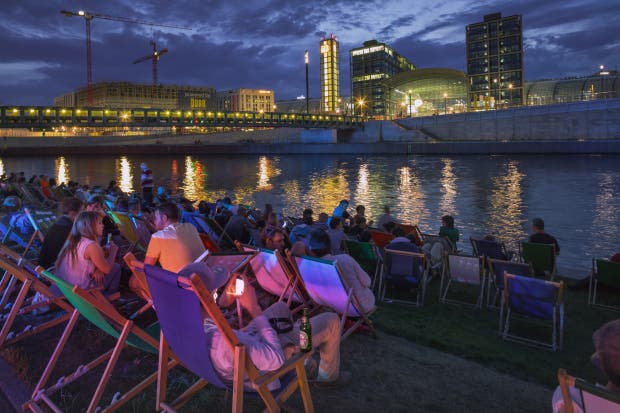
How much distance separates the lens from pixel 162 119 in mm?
92688

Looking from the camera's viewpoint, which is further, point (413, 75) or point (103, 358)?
point (413, 75)

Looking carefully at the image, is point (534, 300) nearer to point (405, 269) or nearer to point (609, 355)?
point (405, 269)

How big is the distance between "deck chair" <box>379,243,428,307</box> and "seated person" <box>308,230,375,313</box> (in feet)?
6.15

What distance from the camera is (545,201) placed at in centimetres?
2256

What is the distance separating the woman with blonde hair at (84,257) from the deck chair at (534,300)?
4.20m

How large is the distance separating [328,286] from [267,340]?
1.57 metres

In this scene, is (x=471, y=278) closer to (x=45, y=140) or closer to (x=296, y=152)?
(x=296, y=152)

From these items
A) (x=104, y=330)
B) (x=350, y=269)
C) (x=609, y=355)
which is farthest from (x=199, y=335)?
(x=350, y=269)

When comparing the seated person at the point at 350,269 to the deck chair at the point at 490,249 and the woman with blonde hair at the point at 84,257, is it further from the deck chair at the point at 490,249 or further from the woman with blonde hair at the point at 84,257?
the deck chair at the point at 490,249

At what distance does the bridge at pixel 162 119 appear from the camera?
81125 mm

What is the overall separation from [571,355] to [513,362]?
2.49 feet

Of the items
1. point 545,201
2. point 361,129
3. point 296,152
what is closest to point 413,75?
point 361,129

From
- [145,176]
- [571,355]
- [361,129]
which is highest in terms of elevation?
[361,129]

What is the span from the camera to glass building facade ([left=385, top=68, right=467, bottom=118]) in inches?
4744
